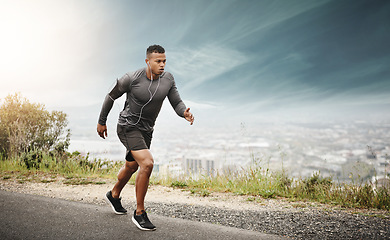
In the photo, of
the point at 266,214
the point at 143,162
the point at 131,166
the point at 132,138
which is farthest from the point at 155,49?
the point at 266,214

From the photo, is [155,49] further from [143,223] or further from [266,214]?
[266,214]

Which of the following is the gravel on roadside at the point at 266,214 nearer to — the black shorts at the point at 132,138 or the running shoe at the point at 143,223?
the running shoe at the point at 143,223

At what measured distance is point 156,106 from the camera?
143 inches

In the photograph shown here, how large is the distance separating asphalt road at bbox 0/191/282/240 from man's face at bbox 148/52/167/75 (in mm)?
1879

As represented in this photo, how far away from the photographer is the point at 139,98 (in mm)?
3539

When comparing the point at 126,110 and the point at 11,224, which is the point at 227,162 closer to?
the point at 126,110

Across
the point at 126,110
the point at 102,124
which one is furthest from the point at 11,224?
the point at 126,110

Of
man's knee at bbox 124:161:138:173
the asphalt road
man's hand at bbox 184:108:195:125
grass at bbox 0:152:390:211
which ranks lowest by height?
the asphalt road

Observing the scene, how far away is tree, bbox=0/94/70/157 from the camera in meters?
11.1

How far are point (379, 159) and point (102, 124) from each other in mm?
5219

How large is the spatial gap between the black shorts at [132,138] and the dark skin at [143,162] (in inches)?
2.6

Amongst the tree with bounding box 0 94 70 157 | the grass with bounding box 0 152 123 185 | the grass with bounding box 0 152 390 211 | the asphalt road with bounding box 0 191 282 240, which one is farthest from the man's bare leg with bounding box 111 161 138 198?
the tree with bounding box 0 94 70 157

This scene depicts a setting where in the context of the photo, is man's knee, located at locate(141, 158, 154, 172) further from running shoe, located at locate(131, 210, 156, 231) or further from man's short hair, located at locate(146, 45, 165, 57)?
man's short hair, located at locate(146, 45, 165, 57)

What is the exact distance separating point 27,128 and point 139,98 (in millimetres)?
10330
